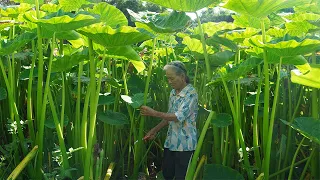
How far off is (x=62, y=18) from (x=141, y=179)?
128 centimetres

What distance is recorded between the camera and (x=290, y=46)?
1836mm

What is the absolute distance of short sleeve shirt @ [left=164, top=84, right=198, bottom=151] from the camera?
2.35 metres

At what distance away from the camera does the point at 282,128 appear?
8.79 ft

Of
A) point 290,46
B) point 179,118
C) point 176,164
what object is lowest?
point 176,164

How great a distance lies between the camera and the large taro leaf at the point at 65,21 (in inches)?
74.7

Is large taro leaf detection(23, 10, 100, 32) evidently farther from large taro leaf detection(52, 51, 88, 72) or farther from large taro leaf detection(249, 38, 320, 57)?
large taro leaf detection(249, 38, 320, 57)

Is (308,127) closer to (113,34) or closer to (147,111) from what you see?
(147,111)

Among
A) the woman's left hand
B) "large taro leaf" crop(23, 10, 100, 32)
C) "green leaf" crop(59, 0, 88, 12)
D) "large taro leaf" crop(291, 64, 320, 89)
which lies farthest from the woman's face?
"large taro leaf" crop(291, 64, 320, 89)

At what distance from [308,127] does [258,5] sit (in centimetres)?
62

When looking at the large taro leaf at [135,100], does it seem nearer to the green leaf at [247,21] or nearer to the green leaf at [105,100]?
Result: the green leaf at [105,100]

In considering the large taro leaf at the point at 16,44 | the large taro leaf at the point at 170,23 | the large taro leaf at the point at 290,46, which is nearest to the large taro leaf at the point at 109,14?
the large taro leaf at the point at 170,23

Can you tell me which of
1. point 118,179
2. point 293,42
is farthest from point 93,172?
point 293,42

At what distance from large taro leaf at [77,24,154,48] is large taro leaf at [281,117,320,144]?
0.82 meters

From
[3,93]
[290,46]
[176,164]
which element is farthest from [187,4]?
[3,93]
